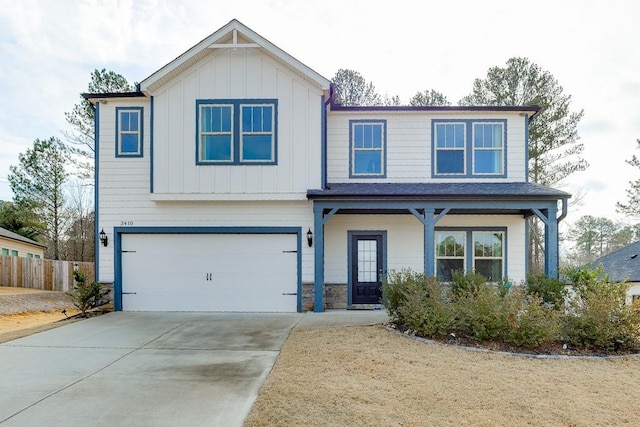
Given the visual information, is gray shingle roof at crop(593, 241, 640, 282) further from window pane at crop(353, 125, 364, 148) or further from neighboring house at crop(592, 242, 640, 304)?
window pane at crop(353, 125, 364, 148)

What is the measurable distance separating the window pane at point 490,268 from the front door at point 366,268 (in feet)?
9.29

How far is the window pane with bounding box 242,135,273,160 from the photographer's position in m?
10.9

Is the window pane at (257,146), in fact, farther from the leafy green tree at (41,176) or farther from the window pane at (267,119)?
the leafy green tree at (41,176)

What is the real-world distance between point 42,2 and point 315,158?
841 centimetres

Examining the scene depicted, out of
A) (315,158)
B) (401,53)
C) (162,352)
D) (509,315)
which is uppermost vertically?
(401,53)

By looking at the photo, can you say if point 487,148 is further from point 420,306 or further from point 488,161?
point 420,306

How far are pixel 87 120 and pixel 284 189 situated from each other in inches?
652

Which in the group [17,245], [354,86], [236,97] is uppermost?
[354,86]

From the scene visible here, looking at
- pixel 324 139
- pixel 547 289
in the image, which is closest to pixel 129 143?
pixel 324 139

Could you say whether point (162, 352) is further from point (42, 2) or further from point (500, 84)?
point (500, 84)

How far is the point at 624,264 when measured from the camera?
61.6ft

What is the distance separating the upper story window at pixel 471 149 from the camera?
11.9 meters

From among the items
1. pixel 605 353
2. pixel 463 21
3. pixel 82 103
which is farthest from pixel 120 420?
pixel 82 103

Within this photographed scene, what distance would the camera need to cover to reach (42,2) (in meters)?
11.3
